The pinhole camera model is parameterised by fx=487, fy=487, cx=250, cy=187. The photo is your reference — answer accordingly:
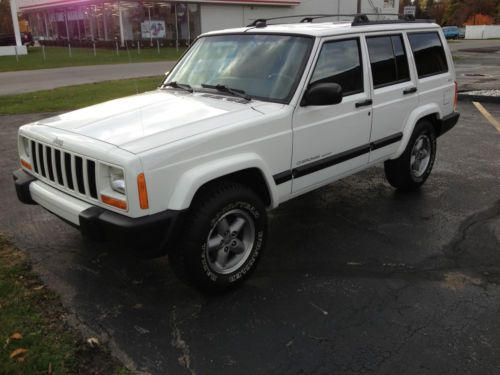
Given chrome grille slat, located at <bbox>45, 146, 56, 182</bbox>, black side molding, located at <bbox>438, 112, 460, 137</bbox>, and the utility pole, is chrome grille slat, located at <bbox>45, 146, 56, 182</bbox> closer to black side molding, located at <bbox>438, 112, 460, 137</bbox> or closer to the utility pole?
black side molding, located at <bbox>438, 112, 460, 137</bbox>

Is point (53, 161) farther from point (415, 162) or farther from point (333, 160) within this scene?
point (415, 162)

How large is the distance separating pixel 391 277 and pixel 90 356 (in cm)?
230

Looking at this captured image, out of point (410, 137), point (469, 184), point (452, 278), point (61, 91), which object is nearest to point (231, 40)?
point (410, 137)

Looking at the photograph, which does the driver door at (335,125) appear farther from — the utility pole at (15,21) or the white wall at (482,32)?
the white wall at (482,32)

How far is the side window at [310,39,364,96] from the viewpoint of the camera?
419 centimetres

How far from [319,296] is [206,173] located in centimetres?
125

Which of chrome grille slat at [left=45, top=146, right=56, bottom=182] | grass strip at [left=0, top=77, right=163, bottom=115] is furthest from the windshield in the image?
grass strip at [left=0, top=77, right=163, bottom=115]

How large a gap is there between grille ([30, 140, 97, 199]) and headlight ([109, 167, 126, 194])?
0.16 meters

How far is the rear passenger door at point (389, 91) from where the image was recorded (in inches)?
189

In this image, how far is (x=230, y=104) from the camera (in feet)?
12.8

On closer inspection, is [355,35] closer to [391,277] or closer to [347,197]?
[347,197]

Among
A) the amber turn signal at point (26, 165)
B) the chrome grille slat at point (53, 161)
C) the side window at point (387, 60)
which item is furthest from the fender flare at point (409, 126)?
the amber turn signal at point (26, 165)

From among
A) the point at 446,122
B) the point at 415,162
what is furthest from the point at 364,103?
the point at 446,122

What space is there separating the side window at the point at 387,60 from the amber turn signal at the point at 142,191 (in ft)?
8.94
